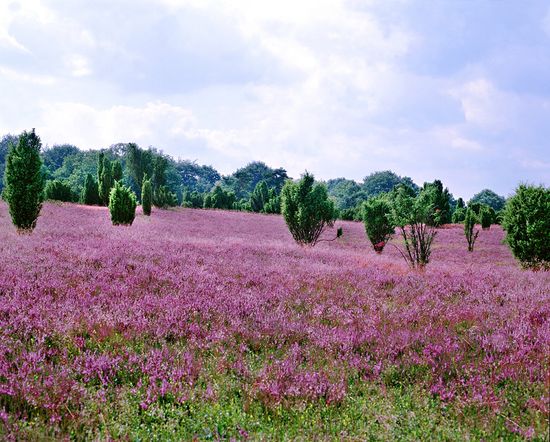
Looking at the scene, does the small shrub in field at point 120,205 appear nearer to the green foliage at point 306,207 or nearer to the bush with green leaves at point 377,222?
the green foliage at point 306,207

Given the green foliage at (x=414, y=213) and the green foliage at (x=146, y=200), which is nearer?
the green foliage at (x=414, y=213)

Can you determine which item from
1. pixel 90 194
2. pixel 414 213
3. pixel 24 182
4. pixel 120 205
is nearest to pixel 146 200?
pixel 90 194

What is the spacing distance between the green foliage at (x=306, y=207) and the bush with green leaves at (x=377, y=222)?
3.93m

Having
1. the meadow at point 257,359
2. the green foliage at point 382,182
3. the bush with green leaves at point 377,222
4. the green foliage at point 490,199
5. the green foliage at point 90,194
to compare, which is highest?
the green foliage at point 382,182

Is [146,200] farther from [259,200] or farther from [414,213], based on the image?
[259,200]

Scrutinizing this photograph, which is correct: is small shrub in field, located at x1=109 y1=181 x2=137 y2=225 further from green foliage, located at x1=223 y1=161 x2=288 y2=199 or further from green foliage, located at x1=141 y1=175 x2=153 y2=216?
green foliage, located at x1=223 y1=161 x2=288 y2=199

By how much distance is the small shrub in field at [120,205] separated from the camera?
74.6ft

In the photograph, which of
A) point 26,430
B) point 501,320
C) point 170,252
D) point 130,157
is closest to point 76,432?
point 26,430

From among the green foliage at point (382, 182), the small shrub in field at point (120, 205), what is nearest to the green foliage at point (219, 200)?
the small shrub in field at point (120, 205)

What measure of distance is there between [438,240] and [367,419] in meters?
36.5

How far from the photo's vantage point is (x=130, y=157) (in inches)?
2788

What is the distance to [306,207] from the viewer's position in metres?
21.0

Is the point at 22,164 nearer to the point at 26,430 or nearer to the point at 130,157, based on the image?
the point at 26,430

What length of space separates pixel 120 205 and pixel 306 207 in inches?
449
